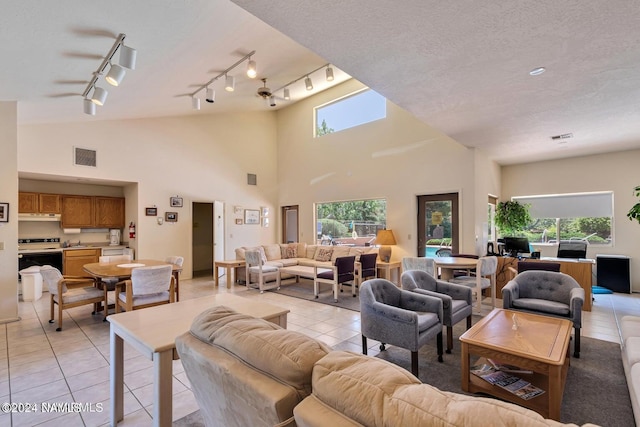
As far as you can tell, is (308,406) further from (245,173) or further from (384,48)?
(245,173)

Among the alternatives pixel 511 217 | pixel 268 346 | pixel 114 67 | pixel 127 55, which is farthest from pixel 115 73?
pixel 511 217

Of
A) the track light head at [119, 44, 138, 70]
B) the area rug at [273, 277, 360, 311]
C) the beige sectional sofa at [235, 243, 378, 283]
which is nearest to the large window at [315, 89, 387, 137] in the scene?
the beige sectional sofa at [235, 243, 378, 283]

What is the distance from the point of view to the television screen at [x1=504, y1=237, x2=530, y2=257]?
562 centimetres

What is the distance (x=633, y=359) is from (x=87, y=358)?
15.8ft

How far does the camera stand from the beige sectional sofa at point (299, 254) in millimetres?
7137

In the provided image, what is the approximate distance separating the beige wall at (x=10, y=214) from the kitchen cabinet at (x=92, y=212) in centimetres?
245

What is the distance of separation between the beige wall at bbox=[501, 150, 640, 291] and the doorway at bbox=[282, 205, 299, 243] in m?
6.11

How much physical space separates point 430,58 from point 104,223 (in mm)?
7699

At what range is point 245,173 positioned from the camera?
9000 mm

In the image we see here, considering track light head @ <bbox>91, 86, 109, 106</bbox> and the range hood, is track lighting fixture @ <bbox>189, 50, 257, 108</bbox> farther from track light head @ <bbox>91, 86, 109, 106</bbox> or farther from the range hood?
the range hood

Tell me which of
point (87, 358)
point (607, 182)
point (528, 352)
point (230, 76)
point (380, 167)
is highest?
point (230, 76)

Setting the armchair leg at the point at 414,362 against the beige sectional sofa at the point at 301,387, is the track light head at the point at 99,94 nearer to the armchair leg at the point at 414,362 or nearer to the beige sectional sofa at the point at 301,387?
the beige sectional sofa at the point at 301,387

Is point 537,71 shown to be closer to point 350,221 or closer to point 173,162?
point 350,221

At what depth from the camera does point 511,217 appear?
6.77 meters
